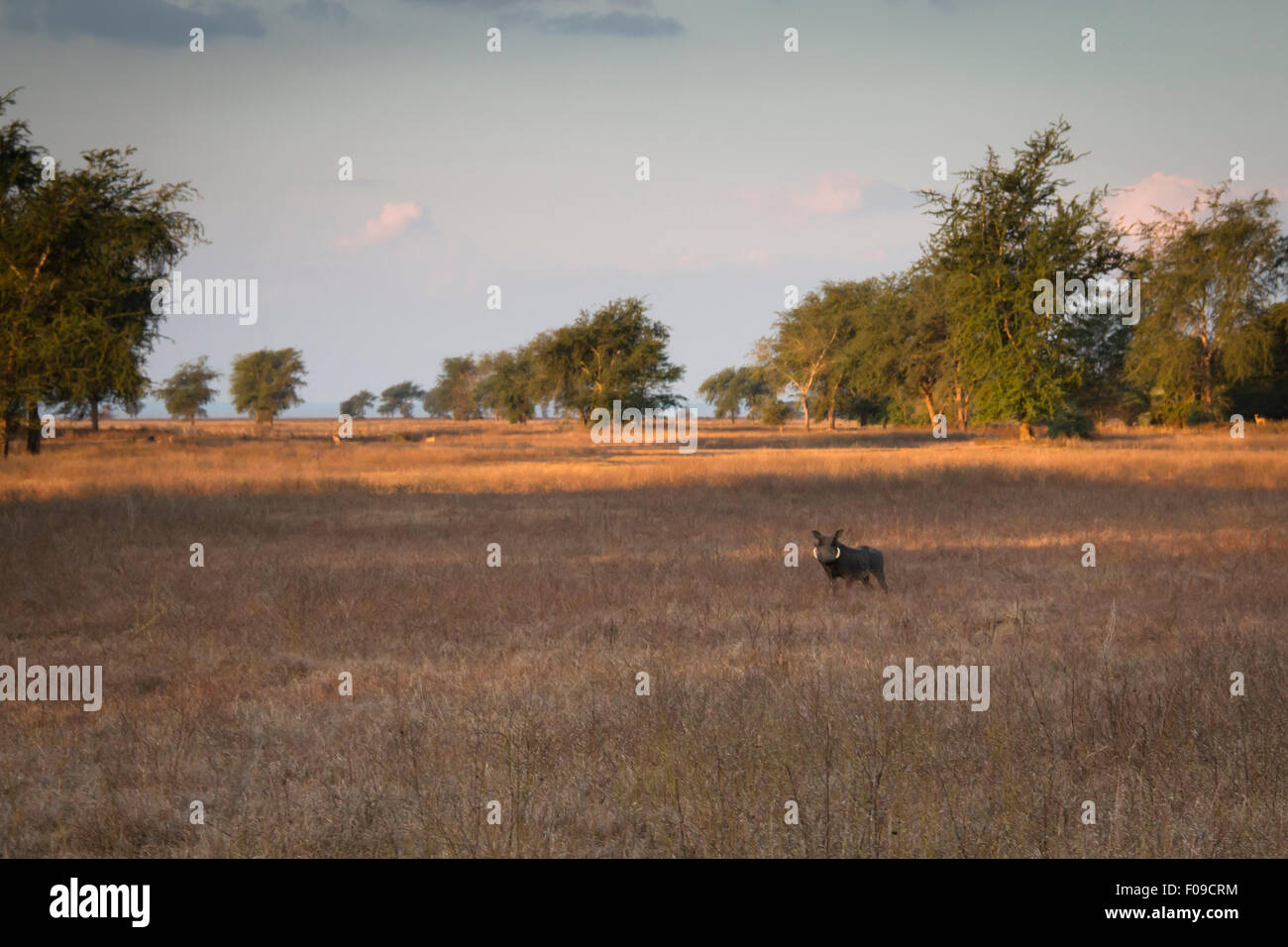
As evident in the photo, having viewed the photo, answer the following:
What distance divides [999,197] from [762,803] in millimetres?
43495

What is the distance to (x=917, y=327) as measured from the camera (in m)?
60.0

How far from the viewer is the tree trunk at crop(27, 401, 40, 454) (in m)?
33.0

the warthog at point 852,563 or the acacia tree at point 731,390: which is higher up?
the acacia tree at point 731,390

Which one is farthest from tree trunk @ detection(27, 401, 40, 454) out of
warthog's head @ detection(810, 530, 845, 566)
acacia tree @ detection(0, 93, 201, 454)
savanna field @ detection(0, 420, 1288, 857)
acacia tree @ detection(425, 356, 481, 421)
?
acacia tree @ detection(425, 356, 481, 421)

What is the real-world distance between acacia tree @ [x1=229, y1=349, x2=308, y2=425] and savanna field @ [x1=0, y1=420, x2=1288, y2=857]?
283 feet

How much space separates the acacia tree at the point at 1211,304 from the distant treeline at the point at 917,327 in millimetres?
136

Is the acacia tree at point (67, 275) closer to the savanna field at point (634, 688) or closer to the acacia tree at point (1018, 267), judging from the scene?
the savanna field at point (634, 688)

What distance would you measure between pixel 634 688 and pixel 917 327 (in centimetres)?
5851

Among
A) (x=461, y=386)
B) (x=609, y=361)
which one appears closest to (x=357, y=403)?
(x=461, y=386)

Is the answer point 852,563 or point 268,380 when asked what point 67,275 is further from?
point 268,380

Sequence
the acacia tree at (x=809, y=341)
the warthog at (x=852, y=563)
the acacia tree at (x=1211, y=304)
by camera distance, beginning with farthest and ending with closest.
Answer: the acacia tree at (x=809, y=341), the acacia tree at (x=1211, y=304), the warthog at (x=852, y=563)

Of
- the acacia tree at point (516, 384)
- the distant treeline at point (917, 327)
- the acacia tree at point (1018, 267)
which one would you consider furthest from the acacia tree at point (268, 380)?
the acacia tree at point (1018, 267)

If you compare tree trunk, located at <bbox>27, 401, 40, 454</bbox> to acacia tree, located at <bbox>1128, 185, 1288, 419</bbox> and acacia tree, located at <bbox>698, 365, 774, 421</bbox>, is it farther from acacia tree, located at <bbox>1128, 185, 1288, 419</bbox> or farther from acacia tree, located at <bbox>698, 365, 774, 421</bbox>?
acacia tree, located at <bbox>698, 365, 774, 421</bbox>

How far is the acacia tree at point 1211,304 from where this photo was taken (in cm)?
5594
